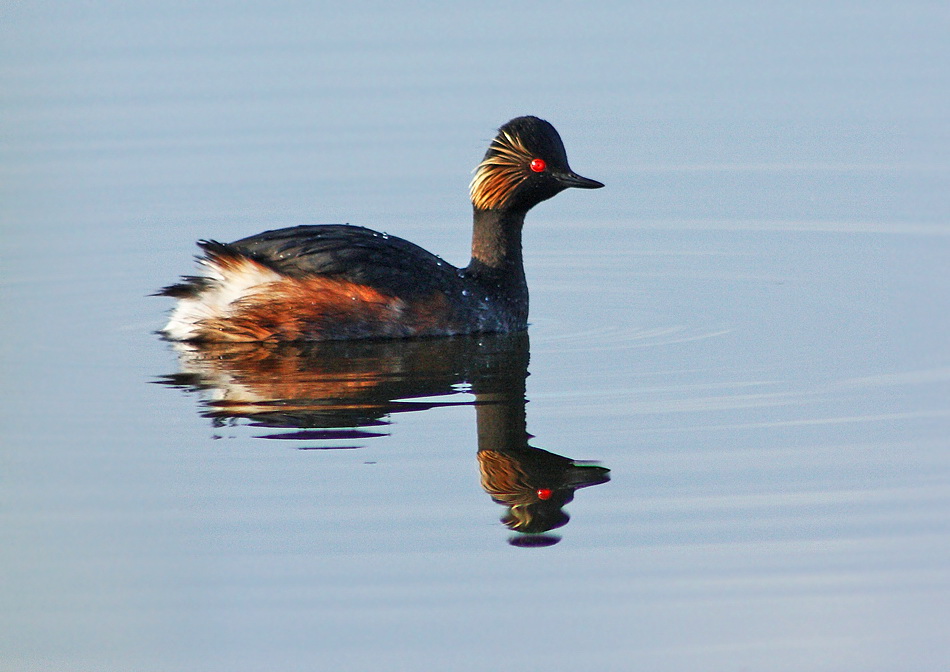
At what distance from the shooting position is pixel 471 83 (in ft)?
49.4

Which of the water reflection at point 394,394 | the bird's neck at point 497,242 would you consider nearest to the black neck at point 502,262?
the bird's neck at point 497,242

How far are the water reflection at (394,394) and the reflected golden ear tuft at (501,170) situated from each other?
2.94 feet

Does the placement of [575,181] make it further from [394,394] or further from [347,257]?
[394,394]

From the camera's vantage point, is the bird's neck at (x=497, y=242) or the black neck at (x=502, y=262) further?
the bird's neck at (x=497, y=242)

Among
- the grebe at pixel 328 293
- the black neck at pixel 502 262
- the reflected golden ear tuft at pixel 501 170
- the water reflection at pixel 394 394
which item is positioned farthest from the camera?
the reflected golden ear tuft at pixel 501 170

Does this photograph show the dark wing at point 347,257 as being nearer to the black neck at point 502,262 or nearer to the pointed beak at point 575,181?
the black neck at point 502,262

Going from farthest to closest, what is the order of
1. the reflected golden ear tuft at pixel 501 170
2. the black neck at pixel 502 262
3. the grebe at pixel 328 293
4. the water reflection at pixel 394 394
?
the reflected golden ear tuft at pixel 501 170 → the black neck at pixel 502 262 → the grebe at pixel 328 293 → the water reflection at pixel 394 394

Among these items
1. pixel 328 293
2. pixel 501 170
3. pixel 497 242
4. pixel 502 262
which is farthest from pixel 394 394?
pixel 501 170

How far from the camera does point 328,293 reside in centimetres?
984

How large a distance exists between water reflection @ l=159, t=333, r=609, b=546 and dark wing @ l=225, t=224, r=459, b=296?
34cm

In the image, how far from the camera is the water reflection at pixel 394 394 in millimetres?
7492

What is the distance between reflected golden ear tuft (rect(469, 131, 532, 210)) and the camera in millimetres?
10586

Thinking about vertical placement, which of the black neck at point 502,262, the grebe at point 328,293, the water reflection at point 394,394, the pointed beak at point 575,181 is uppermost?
the pointed beak at point 575,181

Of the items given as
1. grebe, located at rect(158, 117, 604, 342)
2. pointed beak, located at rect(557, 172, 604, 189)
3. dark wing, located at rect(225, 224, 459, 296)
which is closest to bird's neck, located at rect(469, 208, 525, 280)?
grebe, located at rect(158, 117, 604, 342)
